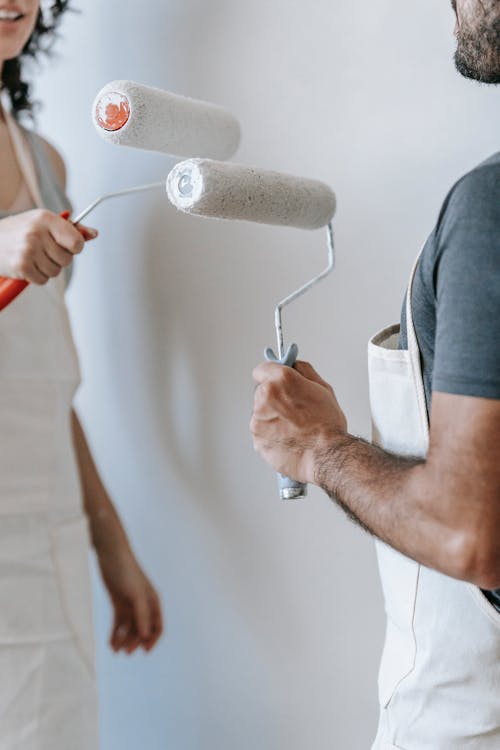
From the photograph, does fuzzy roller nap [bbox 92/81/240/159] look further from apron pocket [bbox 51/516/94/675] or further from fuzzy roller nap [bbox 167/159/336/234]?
apron pocket [bbox 51/516/94/675]

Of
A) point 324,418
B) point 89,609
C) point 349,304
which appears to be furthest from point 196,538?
→ point 324,418

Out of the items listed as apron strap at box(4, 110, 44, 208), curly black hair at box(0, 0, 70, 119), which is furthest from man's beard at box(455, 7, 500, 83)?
curly black hair at box(0, 0, 70, 119)

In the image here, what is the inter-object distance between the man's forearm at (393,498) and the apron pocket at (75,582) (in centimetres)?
46

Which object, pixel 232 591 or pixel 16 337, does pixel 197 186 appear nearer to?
pixel 16 337

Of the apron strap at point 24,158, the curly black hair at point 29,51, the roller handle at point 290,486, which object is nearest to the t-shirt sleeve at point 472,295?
the roller handle at point 290,486

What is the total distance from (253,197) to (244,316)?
14.7 inches

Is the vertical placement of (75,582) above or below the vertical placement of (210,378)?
below

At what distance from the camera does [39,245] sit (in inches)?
34.1

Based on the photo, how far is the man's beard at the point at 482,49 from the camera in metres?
0.72

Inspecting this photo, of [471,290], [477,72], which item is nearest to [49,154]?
[477,72]

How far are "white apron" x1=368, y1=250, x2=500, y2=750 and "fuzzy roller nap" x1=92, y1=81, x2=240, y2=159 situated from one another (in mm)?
278

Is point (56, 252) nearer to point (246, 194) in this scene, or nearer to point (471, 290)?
point (246, 194)

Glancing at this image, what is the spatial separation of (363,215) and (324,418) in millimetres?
355

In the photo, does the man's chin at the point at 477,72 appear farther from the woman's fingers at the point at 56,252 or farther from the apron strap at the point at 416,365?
the woman's fingers at the point at 56,252
